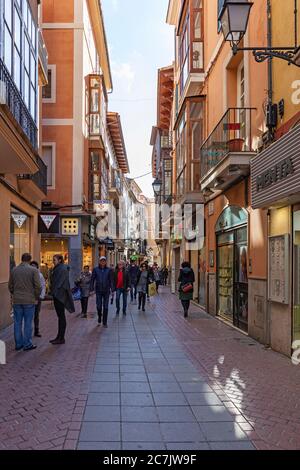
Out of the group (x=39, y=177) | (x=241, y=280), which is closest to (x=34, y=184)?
(x=39, y=177)

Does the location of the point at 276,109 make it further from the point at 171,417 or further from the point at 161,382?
the point at 171,417

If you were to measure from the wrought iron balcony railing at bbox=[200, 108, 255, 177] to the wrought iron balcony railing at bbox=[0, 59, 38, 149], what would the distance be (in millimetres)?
4833

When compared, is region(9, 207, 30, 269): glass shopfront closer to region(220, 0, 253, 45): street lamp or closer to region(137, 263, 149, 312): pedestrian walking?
region(137, 263, 149, 312): pedestrian walking

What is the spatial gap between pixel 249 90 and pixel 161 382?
735 cm

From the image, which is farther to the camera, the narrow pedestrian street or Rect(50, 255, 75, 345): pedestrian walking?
Rect(50, 255, 75, 345): pedestrian walking

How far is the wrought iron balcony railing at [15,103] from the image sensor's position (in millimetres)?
10570

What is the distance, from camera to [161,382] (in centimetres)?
707

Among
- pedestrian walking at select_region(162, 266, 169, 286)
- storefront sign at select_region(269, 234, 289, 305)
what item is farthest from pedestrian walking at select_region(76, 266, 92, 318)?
pedestrian walking at select_region(162, 266, 169, 286)

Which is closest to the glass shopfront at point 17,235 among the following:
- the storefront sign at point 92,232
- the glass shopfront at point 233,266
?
the glass shopfront at point 233,266

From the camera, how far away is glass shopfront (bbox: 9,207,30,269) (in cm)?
1436

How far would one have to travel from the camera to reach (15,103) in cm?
1251

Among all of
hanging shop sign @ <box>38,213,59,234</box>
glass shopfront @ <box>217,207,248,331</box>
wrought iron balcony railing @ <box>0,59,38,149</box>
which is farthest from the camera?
hanging shop sign @ <box>38,213,59,234</box>

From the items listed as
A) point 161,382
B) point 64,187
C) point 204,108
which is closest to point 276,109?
point 161,382

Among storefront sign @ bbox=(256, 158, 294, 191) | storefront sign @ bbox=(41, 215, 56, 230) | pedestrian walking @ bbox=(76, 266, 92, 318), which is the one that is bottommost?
pedestrian walking @ bbox=(76, 266, 92, 318)
